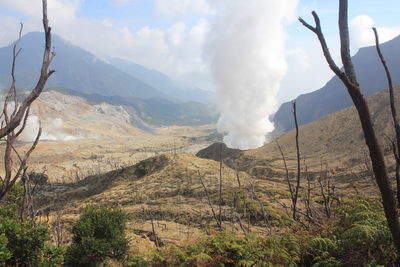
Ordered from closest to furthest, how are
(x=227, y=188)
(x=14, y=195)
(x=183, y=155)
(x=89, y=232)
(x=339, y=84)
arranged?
(x=89, y=232) < (x=14, y=195) < (x=227, y=188) < (x=183, y=155) < (x=339, y=84)

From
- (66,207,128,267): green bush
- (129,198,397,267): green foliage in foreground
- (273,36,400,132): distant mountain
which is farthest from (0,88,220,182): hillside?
(129,198,397,267): green foliage in foreground

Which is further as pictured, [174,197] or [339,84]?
[339,84]

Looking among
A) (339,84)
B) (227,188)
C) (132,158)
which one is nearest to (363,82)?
(339,84)

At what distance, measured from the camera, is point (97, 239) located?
49.0ft

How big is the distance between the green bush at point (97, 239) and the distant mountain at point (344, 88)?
12780 cm

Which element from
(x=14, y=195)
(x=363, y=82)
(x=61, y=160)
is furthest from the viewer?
(x=363, y=82)

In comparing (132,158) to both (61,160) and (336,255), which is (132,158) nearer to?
(61,160)

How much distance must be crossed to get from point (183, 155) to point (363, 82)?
12291cm

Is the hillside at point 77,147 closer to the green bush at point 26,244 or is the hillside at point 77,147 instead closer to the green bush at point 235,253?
the green bush at point 26,244

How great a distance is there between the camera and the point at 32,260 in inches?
273

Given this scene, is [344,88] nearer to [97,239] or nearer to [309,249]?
[97,239]

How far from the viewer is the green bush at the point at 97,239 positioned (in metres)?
14.3

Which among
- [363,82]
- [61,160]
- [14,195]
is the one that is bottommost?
[14,195]

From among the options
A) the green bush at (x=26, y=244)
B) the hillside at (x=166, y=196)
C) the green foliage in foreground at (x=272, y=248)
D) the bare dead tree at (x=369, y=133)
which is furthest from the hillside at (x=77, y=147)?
the bare dead tree at (x=369, y=133)
